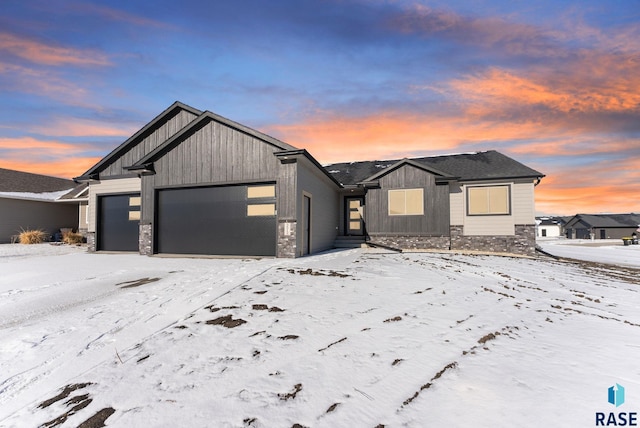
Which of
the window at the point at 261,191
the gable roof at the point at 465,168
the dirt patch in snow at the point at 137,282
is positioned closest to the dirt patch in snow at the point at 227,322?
the dirt patch in snow at the point at 137,282

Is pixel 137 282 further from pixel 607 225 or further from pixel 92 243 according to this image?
pixel 607 225

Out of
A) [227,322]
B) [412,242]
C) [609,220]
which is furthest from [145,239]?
[609,220]

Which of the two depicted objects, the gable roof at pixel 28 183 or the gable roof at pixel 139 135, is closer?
the gable roof at pixel 139 135

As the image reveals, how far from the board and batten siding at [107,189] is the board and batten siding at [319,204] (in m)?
7.71

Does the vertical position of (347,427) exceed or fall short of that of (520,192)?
it falls short

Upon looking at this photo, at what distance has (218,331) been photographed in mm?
3510

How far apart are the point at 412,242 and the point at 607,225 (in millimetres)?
63305

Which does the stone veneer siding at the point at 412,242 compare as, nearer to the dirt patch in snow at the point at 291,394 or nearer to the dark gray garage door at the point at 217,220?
the dark gray garage door at the point at 217,220

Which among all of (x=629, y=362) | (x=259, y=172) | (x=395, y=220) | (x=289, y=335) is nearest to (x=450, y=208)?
(x=395, y=220)

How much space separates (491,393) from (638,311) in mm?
4585

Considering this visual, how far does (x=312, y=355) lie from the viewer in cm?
288

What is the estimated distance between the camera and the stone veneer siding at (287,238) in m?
9.56

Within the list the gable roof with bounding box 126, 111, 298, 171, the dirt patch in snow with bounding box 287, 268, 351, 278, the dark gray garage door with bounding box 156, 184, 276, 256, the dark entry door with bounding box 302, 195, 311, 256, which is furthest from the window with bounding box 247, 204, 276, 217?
the dirt patch in snow with bounding box 287, 268, 351, 278

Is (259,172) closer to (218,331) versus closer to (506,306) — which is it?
(218,331)
